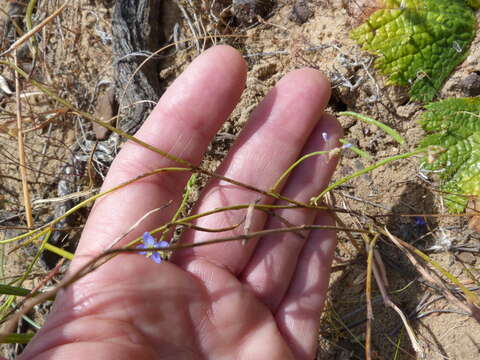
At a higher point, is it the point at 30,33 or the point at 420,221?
the point at 30,33

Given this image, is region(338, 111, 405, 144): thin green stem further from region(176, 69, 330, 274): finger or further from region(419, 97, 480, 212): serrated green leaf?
region(419, 97, 480, 212): serrated green leaf

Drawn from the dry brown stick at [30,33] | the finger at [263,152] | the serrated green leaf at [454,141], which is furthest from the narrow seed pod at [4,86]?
the serrated green leaf at [454,141]

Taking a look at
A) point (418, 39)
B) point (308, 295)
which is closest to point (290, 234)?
point (308, 295)

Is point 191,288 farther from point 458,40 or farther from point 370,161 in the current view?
point 458,40

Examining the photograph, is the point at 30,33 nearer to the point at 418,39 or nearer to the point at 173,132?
the point at 173,132

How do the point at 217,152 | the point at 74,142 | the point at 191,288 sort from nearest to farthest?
the point at 191,288 < the point at 217,152 < the point at 74,142

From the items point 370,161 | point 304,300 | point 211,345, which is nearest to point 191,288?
point 211,345

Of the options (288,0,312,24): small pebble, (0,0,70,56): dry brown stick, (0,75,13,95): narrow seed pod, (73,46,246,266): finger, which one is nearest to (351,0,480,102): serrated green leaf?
(288,0,312,24): small pebble
